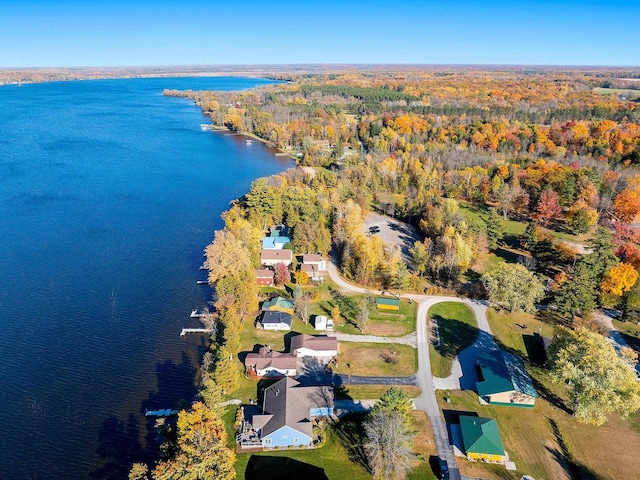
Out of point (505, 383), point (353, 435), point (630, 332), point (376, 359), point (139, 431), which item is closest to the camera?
point (353, 435)

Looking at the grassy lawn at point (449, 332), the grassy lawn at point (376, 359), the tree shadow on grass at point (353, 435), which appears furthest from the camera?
the grassy lawn at point (449, 332)

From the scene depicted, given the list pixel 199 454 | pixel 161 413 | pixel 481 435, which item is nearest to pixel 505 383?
pixel 481 435

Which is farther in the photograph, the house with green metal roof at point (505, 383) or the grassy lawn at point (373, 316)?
the grassy lawn at point (373, 316)

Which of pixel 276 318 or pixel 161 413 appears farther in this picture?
pixel 276 318

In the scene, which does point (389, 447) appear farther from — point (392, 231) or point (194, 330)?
point (392, 231)

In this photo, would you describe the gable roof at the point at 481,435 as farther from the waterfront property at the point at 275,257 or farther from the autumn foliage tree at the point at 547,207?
the autumn foliage tree at the point at 547,207

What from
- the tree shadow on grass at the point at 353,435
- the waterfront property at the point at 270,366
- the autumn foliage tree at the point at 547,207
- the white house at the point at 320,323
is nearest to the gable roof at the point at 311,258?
the white house at the point at 320,323

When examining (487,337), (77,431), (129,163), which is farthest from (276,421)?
(129,163)
